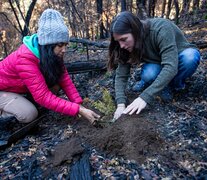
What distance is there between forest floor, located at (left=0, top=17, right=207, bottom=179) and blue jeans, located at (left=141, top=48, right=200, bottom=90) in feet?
1.20

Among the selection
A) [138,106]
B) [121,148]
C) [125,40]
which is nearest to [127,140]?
[121,148]

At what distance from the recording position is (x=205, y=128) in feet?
10.2

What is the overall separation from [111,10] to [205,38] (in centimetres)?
1296

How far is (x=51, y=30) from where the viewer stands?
10.6 feet

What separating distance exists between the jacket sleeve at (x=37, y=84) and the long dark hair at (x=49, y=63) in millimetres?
111

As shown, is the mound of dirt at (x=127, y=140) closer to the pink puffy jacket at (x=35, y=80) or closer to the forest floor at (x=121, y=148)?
the forest floor at (x=121, y=148)

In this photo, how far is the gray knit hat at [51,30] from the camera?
324 cm

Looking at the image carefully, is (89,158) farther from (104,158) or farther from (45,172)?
(45,172)

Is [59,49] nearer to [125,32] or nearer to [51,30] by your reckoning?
[51,30]

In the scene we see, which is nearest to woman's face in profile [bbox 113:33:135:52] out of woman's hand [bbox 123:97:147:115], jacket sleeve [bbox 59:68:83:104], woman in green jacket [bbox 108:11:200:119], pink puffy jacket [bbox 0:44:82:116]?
woman in green jacket [bbox 108:11:200:119]

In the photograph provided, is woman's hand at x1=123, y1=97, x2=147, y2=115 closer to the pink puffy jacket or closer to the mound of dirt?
the mound of dirt

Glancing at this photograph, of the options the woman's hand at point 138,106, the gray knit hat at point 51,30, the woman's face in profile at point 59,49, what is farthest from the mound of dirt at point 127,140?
the gray knit hat at point 51,30

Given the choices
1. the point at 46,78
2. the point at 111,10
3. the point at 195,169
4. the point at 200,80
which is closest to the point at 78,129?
the point at 46,78

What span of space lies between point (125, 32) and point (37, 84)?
1279 mm
